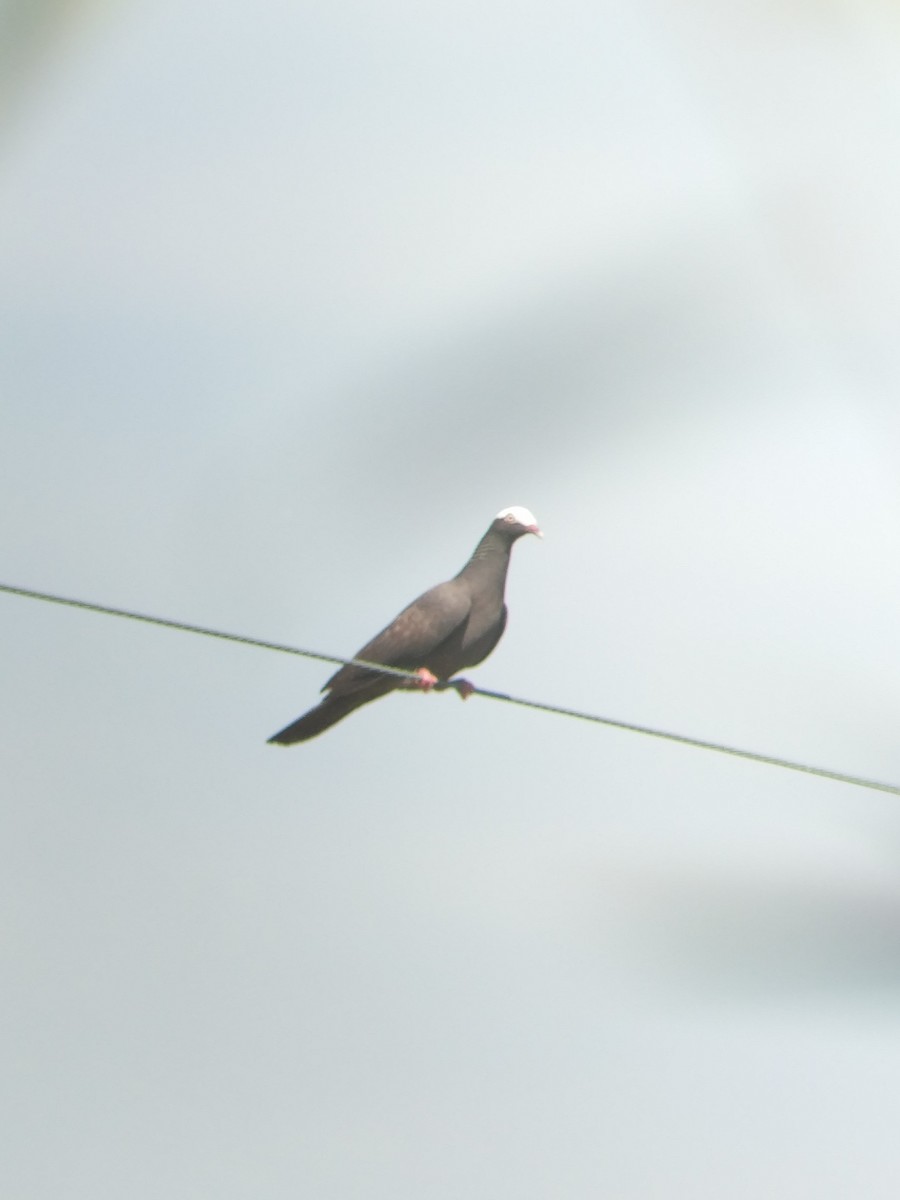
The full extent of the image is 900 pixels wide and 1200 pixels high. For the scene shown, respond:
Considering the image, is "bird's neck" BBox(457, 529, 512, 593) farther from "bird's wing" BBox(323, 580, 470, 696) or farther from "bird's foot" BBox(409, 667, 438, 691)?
"bird's foot" BBox(409, 667, 438, 691)

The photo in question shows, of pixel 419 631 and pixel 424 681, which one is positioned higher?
pixel 419 631

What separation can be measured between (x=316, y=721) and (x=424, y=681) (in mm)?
547

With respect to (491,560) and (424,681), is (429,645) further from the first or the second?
(491,560)

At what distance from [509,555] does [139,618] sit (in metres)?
4.20

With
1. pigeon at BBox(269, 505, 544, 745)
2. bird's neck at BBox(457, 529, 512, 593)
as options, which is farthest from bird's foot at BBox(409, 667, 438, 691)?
bird's neck at BBox(457, 529, 512, 593)

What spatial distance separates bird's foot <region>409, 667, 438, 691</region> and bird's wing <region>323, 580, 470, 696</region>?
0.07 meters

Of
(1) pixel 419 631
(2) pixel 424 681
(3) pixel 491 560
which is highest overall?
(3) pixel 491 560

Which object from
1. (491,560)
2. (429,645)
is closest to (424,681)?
(429,645)

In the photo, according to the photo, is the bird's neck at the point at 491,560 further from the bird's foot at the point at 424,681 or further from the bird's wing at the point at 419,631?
the bird's foot at the point at 424,681

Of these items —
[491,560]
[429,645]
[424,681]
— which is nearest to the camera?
[424,681]

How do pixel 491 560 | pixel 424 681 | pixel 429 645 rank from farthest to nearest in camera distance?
pixel 491 560, pixel 429 645, pixel 424 681

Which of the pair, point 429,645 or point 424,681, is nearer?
point 424,681

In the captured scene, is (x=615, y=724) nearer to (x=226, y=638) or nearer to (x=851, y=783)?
(x=226, y=638)

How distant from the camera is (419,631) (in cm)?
680
